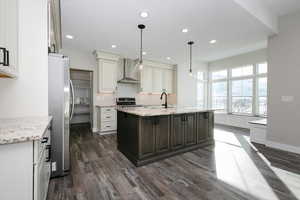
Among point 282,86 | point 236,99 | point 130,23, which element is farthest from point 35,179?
point 236,99

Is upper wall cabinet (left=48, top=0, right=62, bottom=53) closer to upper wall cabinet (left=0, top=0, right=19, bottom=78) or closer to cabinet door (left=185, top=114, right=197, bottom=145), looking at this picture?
upper wall cabinet (left=0, top=0, right=19, bottom=78)

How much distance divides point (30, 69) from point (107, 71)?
311 cm

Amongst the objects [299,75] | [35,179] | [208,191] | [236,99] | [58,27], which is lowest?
[208,191]

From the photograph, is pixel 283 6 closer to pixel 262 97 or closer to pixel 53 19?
pixel 262 97

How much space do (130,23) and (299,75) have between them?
3935 mm

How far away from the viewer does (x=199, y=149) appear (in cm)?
333

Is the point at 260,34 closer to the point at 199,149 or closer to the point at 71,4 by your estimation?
the point at 199,149

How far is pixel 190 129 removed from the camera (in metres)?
3.25

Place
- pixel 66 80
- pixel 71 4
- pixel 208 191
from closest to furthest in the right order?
pixel 208 191, pixel 66 80, pixel 71 4

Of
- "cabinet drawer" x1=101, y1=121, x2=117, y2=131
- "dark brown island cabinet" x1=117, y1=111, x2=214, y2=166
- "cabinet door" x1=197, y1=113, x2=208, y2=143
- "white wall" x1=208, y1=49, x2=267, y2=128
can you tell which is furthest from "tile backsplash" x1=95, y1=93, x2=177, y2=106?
"cabinet door" x1=197, y1=113, x2=208, y2=143

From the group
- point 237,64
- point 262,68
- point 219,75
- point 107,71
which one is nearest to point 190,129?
point 107,71

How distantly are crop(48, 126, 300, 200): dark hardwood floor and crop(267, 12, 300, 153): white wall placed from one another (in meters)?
0.45

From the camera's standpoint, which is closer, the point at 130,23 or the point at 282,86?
Answer: the point at 130,23

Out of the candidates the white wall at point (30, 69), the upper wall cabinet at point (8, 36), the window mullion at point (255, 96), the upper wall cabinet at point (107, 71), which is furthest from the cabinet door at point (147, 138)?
the window mullion at point (255, 96)
